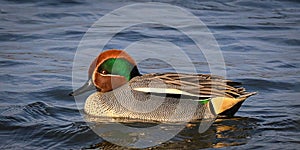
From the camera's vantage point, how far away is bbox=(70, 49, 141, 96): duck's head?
6219 millimetres

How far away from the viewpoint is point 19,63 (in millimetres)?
8445

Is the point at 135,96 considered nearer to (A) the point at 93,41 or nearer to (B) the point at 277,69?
(B) the point at 277,69

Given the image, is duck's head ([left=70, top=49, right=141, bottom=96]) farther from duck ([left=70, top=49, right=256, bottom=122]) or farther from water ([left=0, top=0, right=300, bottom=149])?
water ([left=0, top=0, right=300, bottom=149])

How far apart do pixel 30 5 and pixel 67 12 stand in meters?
0.78

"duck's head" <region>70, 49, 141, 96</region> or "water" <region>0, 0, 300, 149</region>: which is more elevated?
"duck's head" <region>70, 49, 141, 96</region>

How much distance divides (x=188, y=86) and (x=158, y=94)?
11.4 inches

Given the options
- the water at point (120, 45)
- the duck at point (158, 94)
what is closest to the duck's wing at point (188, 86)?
the duck at point (158, 94)

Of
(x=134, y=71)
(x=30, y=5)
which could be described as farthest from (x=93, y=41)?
(x=134, y=71)

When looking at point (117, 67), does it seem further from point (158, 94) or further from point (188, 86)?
point (188, 86)

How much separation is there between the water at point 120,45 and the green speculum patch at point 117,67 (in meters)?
0.55

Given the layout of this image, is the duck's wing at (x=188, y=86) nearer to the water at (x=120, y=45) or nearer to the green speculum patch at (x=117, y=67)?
the green speculum patch at (x=117, y=67)

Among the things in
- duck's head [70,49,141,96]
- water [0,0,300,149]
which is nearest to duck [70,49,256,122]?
duck's head [70,49,141,96]

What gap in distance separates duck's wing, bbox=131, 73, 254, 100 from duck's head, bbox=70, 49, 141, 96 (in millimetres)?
144

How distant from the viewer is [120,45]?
949cm
